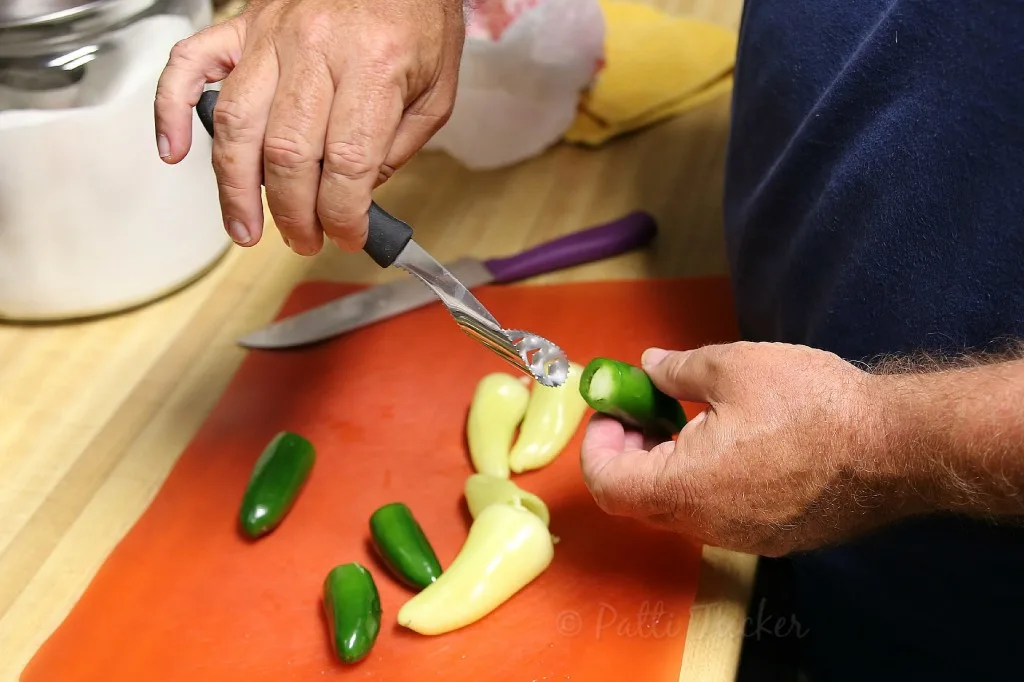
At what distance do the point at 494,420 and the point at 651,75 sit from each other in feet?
2.36

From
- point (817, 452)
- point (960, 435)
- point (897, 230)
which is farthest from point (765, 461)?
point (897, 230)

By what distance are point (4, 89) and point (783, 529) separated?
0.89 metres

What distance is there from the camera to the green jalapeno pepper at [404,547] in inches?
33.4

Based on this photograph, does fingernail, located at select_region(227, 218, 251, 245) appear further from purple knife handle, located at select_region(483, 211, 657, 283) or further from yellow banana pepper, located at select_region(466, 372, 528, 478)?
purple knife handle, located at select_region(483, 211, 657, 283)

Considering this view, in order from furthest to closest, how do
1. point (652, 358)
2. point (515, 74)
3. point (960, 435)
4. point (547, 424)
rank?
1. point (515, 74)
2. point (547, 424)
3. point (652, 358)
4. point (960, 435)

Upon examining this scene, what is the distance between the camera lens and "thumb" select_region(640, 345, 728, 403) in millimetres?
757

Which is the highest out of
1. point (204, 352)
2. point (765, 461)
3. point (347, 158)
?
point (347, 158)

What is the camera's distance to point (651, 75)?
1439 millimetres

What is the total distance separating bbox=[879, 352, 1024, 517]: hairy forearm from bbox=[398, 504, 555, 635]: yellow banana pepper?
328 mm

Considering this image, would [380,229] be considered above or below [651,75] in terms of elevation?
above

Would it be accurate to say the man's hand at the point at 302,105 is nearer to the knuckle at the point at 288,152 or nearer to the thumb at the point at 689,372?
the knuckle at the point at 288,152

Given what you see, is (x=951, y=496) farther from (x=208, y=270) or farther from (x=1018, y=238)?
(x=208, y=270)

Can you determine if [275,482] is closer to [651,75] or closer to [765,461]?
[765,461]

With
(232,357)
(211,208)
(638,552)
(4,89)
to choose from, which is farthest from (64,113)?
(638,552)
